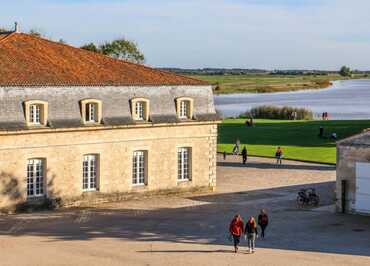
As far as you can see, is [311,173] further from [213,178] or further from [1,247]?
[1,247]

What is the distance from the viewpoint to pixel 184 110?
41.6 metres

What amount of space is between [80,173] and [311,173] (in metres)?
18.3

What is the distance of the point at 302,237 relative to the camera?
3009cm

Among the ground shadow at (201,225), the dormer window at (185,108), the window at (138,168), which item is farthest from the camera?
the dormer window at (185,108)

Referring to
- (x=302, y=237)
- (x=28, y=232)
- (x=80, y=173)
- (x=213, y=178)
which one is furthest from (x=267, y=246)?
(x=213, y=178)

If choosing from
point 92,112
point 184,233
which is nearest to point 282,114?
point 92,112

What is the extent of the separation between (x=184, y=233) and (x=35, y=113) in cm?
946

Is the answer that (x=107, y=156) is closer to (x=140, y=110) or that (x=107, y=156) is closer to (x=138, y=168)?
(x=138, y=168)

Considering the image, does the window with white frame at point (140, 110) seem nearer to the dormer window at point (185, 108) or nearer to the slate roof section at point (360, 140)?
the dormer window at point (185, 108)

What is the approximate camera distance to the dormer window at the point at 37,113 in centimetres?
3558

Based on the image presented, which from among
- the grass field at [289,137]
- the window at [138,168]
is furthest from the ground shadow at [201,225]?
the grass field at [289,137]

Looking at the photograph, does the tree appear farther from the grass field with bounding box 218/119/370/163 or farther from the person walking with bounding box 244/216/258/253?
the person walking with bounding box 244/216/258/253

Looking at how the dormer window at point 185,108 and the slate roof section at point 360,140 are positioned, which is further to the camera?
the dormer window at point 185,108

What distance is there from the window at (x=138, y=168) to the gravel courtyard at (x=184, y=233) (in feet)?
3.62
